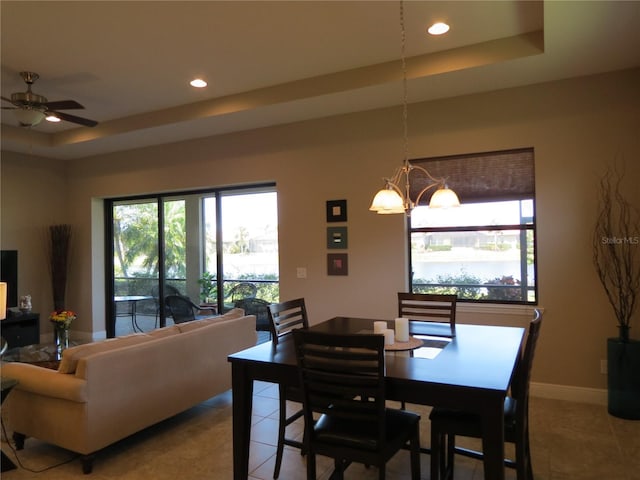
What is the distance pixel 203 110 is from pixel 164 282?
291cm

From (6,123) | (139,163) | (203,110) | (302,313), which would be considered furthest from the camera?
(139,163)

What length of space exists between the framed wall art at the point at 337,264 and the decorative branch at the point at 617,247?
2.32 meters

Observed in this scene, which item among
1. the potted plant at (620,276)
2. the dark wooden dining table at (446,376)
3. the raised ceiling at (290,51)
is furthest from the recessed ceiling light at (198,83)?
the potted plant at (620,276)

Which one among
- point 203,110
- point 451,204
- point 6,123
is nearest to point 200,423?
point 451,204

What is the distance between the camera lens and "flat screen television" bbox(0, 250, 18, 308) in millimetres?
5968

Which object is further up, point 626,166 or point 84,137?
point 84,137

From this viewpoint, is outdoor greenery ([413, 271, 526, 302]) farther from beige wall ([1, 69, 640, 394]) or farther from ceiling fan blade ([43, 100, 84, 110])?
ceiling fan blade ([43, 100, 84, 110])

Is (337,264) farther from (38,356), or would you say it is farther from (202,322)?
(38,356)

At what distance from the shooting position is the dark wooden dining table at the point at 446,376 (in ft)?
6.01

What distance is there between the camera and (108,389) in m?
2.80

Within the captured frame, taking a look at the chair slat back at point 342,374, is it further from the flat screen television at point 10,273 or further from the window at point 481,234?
the flat screen television at point 10,273

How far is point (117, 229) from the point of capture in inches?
276

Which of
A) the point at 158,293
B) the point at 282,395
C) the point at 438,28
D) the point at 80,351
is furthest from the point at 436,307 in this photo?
the point at 158,293

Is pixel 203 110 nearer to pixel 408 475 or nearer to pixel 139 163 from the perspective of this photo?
pixel 139 163
